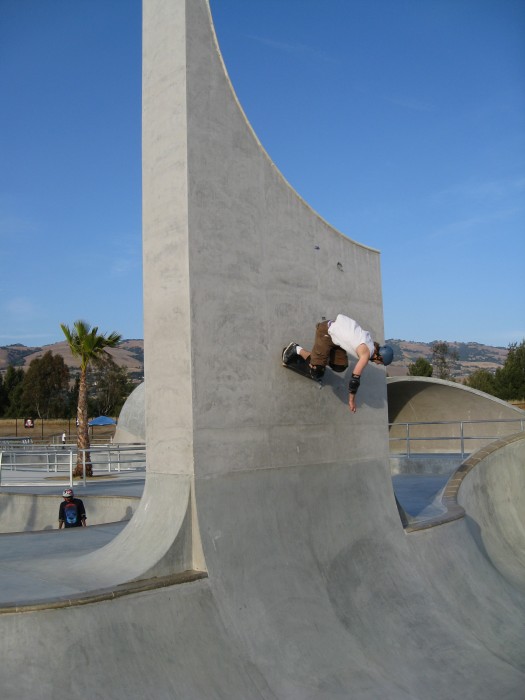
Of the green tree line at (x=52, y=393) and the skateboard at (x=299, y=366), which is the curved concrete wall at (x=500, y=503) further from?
the green tree line at (x=52, y=393)

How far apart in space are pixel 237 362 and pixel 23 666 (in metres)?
3.14

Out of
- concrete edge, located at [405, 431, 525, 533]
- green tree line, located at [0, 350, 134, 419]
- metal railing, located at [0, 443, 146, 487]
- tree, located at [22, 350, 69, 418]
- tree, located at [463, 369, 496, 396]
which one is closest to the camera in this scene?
concrete edge, located at [405, 431, 525, 533]

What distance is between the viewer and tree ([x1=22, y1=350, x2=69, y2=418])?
3073 inches

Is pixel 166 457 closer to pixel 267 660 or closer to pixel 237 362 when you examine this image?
pixel 237 362

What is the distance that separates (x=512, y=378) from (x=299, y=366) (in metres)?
60.1

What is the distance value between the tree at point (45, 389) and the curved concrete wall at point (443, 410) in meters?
59.5

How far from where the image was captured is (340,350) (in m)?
7.11

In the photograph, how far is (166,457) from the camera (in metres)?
6.13

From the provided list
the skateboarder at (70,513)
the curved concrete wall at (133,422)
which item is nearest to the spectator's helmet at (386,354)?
the skateboarder at (70,513)

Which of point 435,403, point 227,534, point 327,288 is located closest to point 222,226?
point 327,288

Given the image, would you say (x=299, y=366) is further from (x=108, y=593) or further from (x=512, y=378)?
(x=512, y=378)

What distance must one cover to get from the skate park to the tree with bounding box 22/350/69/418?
75.0m

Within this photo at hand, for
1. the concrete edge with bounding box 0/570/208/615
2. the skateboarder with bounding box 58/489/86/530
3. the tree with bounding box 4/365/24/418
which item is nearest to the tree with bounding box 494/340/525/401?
the tree with bounding box 4/365/24/418

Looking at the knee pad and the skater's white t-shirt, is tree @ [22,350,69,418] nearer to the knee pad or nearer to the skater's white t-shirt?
the knee pad
